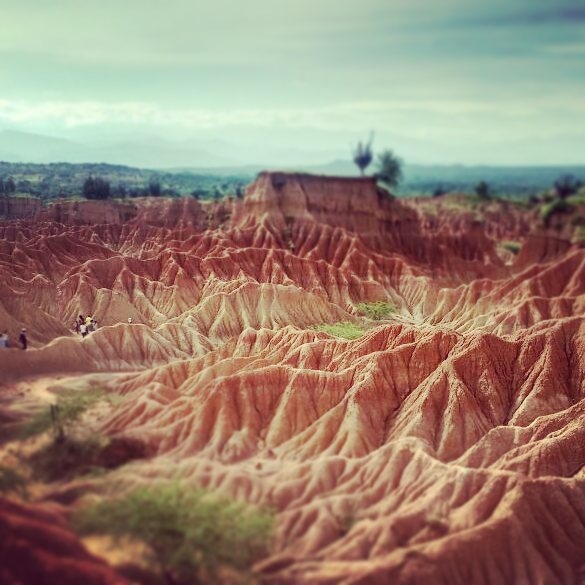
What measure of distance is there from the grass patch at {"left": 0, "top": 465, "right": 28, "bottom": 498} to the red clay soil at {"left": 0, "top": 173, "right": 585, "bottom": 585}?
266cm

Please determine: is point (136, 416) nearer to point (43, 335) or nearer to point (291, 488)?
point (291, 488)

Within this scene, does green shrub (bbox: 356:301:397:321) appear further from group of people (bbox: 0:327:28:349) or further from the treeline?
group of people (bbox: 0:327:28:349)

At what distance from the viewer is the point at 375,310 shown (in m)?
51.0

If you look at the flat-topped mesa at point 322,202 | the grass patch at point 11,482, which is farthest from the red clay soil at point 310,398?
the flat-topped mesa at point 322,202

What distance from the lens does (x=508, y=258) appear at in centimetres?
10050

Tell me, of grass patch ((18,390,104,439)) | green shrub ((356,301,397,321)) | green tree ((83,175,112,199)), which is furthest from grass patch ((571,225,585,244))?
grass patch ((18,390,104,439))

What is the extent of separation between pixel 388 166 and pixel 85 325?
339 ft

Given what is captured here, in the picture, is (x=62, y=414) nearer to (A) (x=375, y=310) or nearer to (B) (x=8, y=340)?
(B) (x=8, y=340)

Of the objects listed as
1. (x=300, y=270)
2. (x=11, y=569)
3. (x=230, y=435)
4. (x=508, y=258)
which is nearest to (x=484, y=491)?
(x=230, y=435)

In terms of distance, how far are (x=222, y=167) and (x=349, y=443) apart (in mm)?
39655

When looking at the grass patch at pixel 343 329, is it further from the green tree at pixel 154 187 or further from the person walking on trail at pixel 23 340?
the person walking on trail at pixel 23 340

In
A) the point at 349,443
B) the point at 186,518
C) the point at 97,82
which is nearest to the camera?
the point at 186,518

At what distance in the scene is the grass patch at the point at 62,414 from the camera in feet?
66.4

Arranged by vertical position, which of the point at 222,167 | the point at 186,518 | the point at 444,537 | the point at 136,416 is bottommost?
the point at 444,537
